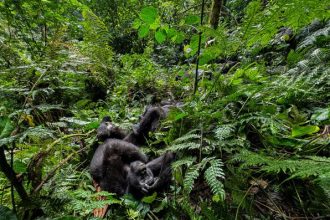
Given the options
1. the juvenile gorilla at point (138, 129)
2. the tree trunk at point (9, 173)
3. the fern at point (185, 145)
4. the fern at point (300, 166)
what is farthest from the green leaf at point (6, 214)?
the juvenile gorilla at point (138, 129)

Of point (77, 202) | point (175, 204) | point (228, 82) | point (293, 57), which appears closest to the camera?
point (77, 202)

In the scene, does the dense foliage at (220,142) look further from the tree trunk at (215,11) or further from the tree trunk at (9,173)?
the tree trunk at (215,11)

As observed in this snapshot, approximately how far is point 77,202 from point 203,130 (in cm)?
87

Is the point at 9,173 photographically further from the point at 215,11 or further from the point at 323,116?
the point at 215,11

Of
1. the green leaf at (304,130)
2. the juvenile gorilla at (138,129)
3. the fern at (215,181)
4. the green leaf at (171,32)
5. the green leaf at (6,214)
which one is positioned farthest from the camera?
the juvenile gorilla at (138,129)

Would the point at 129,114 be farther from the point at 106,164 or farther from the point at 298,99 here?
the point at 298,99

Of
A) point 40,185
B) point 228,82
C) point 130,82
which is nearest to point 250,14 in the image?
point 228,82

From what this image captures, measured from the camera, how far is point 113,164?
1826mm

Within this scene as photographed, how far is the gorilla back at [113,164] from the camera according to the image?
5.63ft

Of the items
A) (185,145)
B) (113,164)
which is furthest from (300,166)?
(113,164)

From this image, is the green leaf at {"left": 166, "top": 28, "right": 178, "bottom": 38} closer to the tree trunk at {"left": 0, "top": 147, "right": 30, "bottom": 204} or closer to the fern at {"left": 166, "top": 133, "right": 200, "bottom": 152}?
the fern at {"left": 166, "top": 133, "right": 200, "bottom": 152}

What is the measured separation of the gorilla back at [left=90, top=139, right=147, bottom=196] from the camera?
1717 mm

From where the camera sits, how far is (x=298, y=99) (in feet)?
5.91

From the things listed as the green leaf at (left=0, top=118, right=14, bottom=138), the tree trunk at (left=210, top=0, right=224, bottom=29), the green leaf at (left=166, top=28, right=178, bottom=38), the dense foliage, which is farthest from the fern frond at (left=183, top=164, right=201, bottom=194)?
the tree trunk at (left=210, top=0, right=224, bottom=29)
